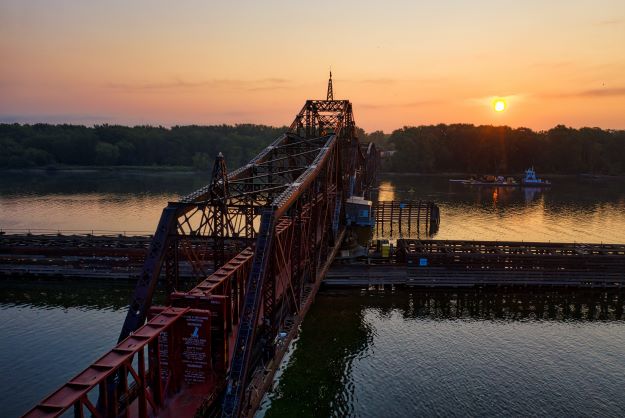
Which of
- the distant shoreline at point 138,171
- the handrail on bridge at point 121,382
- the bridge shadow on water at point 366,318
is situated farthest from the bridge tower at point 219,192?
the distant shoreline at point 138,171

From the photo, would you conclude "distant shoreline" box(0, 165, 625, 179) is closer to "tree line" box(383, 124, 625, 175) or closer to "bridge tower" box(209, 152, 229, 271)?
"tree line" box(383, 124, 625, 175)

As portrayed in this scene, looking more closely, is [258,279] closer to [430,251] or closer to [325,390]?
[325,390]

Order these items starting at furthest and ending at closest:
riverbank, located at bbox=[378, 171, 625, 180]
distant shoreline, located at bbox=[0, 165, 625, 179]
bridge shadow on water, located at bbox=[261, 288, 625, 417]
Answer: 1. riverbank, located at bbox=[378, 171, 625, 180]
2. distant shoreline, located at bbox=[0, 165, 625, 179]
3. bridge shadow on water, located at bbox=[261, 288, 625, 417]

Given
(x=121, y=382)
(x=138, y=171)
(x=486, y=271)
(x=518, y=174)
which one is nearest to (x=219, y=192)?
(x=121, y=382)

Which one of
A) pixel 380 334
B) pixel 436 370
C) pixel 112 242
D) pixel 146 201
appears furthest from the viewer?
pixel 146 201

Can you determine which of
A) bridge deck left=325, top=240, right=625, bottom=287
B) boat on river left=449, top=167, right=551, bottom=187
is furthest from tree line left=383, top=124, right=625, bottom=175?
bridge deck left=325, top=240, right=625, bottom=287

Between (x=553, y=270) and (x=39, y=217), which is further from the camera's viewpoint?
(x=39, y=217)

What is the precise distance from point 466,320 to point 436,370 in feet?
36.5

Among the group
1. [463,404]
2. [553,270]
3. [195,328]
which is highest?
[195,328]

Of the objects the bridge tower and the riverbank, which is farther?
the riverbank

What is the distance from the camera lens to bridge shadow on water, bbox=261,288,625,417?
2895 cm

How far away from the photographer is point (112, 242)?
178 ft

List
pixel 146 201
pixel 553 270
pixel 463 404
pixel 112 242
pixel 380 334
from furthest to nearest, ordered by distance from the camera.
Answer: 1. pixel 146 201
2. pixel 112 242
3. pixel 553 270
4. pixel 380 334
5. pixel 463 404

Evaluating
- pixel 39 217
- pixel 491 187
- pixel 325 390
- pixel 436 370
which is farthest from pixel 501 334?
pixel 491 187
